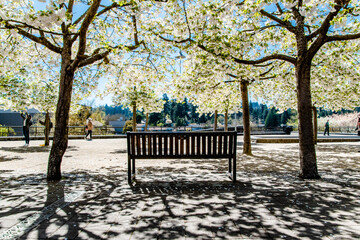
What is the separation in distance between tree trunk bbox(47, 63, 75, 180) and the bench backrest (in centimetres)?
163

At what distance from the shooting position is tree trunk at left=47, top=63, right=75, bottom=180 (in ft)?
16.7

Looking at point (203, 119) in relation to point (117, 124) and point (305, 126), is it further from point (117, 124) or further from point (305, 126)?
point (305, 126)

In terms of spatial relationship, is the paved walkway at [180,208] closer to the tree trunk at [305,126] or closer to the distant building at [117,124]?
the tree trunk at [305,126]

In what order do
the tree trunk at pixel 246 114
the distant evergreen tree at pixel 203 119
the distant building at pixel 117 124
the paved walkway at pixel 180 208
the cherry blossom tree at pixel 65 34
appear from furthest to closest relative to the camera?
the distant evergreen tree at pixel 203 119 < the distant building at pixel 117 124 < the tree trunk at pixel 246 114 < the cherry blossom tree at pixel 65 34 < the paved walkway at pixel 180 208

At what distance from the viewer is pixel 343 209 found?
131 inches

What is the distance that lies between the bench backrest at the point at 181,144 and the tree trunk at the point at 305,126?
5.68ft

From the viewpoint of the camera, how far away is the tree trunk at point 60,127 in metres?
5.10

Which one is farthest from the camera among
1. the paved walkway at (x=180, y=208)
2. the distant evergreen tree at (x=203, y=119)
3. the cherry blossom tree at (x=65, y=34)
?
the distant evergreen tree at (x=203, y=119)

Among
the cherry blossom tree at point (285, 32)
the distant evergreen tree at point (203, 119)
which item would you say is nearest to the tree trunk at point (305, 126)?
the cherry blossom tree at point (285, 32)

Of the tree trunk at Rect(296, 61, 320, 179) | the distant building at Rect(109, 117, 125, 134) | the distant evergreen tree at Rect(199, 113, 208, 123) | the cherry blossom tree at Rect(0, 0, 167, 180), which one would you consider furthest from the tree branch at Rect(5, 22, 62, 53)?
the distant evergreen tree at Rect(199, 113, 208, 123)

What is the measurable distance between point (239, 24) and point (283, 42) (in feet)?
11.1

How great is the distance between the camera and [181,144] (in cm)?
473

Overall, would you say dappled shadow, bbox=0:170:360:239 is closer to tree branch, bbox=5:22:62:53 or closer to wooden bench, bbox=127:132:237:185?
wooden bench, bbox=127:132:237:185

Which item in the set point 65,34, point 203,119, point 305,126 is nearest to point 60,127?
point 65,34
